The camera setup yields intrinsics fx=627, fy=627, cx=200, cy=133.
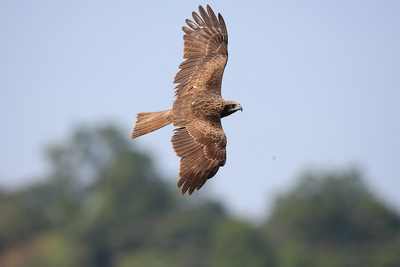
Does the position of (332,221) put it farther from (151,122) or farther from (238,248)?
(151,122)

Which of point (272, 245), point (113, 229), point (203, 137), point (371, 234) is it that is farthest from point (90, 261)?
point (203, 137)

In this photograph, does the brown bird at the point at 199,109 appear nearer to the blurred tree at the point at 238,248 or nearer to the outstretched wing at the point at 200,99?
the outstretched wing at the point at 200,99

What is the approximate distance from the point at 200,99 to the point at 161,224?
70.9 metres

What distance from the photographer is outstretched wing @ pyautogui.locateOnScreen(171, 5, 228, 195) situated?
46.1ft

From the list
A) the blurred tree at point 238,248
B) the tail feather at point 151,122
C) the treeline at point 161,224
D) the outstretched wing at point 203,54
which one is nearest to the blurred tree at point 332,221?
the treeline at point 161,224

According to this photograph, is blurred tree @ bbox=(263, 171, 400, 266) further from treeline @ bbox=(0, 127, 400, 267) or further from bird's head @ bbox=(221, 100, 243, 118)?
bird's head @ bbox=(221, 100, 243, 118)

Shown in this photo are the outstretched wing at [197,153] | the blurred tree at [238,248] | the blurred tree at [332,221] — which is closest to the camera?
the outstretched wing at [197,153]

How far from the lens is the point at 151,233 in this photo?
287 feet

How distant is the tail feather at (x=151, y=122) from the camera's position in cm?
1523

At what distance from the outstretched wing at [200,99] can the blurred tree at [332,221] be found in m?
66.9

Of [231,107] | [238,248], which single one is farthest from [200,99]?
[238,248]

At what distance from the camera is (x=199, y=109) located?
1524cm

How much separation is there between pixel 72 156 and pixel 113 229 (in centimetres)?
1433

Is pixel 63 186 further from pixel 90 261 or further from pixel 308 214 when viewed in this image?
pixel 308 214
